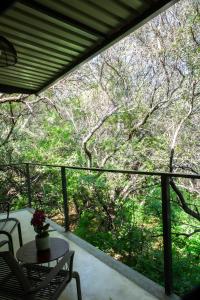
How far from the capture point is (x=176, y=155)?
7.34 m

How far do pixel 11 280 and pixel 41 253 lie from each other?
498mm

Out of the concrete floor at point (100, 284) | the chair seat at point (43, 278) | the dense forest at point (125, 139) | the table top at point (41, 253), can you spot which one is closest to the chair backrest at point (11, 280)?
the chair seat at point (43, 278)

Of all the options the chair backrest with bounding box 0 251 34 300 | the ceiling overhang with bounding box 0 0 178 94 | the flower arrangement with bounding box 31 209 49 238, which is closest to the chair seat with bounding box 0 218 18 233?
the flower arrangement with bounding box 31 209 49 238

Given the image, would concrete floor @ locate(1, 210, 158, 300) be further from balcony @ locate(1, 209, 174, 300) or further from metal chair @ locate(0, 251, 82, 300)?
metal chair @ locate(0, 251, 82, 300)

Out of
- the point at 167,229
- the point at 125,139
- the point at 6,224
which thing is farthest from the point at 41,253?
the point at 125,139

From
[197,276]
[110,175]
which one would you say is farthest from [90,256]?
[110,175]

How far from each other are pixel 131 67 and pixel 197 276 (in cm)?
552

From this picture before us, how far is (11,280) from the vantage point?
72.0 inches

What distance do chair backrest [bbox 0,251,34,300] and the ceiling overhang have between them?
1956 mm

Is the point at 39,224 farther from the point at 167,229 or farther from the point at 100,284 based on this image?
the point at 167,229

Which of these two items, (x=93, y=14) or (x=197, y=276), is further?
(x=197, y=276)

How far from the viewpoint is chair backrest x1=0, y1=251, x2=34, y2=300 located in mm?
1525

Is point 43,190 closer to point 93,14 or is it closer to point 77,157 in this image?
point 77,157

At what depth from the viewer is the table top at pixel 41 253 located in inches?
87.1
